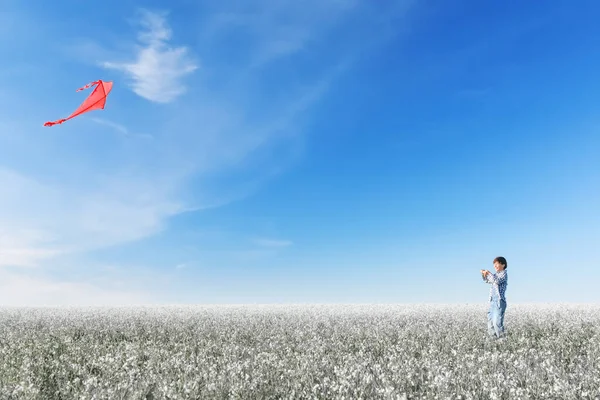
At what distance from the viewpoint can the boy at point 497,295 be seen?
A: 12.1m

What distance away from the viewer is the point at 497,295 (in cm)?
1241

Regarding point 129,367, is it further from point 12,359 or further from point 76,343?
point 76,343

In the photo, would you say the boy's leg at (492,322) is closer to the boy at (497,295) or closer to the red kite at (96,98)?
the boy at (497,295)

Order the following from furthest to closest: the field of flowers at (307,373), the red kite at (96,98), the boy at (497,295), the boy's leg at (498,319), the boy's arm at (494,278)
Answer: the boy's arm at (494,278), the boy at (497,295), the boy's leg at (498,319), the red kite at (96,98), the field of flowers at (307,373)

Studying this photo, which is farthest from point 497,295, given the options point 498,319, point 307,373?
point 307,373

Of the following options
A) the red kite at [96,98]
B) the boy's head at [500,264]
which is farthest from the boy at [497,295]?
Answer: the red kite at [96,98]

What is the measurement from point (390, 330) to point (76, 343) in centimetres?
772

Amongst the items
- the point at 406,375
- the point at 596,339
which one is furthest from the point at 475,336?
the point at 406,375

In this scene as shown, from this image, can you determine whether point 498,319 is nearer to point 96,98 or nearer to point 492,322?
point 492,322

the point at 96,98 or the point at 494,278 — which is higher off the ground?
the point at 96,98

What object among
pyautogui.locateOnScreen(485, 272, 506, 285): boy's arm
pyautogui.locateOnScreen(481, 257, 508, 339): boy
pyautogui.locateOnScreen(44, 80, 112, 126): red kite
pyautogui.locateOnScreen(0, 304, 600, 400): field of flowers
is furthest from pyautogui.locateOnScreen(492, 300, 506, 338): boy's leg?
pyautogui.locateOnScreen(44, 80, 112, 126): red kite

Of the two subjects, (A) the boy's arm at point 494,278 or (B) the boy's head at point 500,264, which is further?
(B) the boy's head at point 500,264

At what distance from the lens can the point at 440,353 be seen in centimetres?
851

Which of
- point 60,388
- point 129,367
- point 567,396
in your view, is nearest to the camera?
point 567,396
